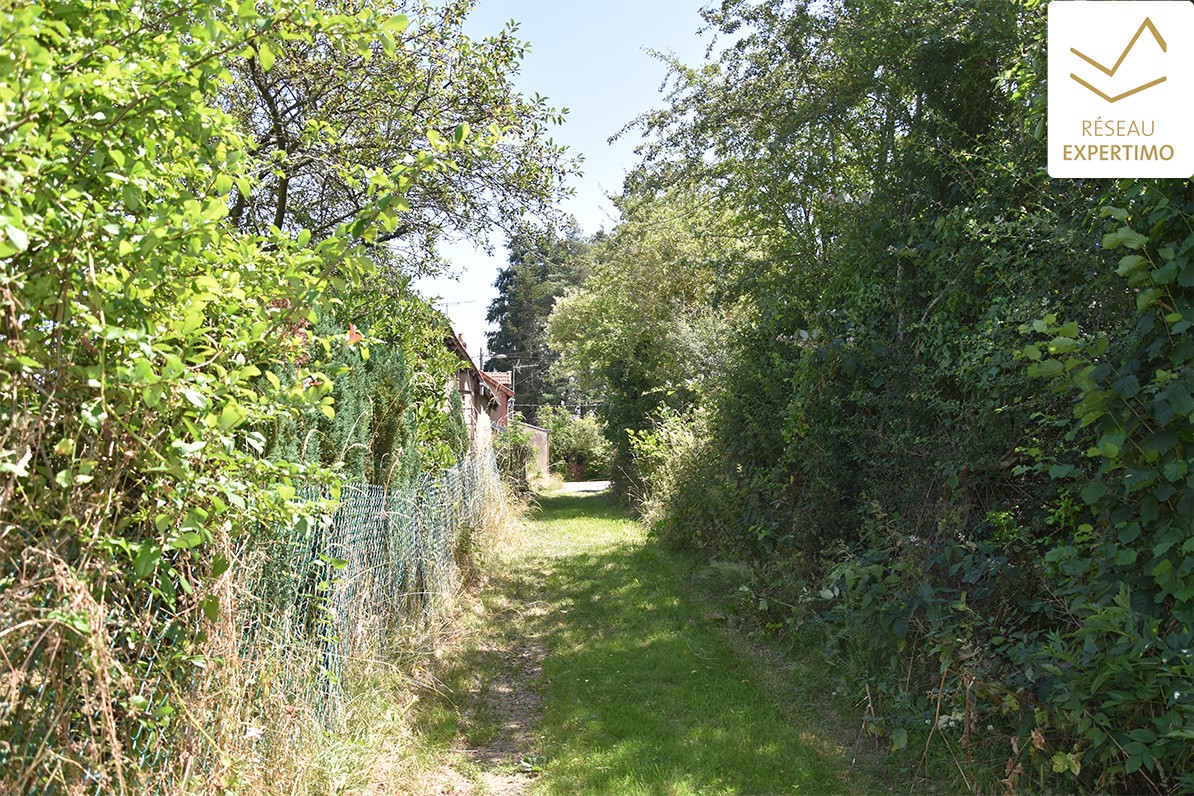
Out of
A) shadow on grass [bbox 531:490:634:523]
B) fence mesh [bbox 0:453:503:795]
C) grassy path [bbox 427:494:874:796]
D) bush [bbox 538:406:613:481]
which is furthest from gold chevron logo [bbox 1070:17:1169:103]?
bush [bbox 538:406:613:481]

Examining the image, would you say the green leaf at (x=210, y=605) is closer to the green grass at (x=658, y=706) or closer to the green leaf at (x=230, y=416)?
the green leaf at (x=230, y=416)

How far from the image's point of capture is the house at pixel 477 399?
40.4 feet

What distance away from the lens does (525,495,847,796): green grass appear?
4.47 m

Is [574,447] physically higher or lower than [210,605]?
lower

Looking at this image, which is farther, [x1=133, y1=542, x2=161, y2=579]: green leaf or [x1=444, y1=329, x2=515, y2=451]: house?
[x1=444, y1=329, x2=515, y2=451]: house

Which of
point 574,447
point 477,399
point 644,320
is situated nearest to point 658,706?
point 644,320

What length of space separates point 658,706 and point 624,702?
0.27 m

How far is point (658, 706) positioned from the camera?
18.4 feet

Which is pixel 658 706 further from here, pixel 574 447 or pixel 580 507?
pixel 574 447

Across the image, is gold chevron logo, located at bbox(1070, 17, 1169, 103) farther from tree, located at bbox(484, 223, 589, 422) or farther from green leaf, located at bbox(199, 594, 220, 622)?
tree, located at bbox(484, 223, 589, 422)

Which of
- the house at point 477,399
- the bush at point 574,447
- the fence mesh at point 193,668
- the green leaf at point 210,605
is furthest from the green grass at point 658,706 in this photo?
the bush at point 574,447

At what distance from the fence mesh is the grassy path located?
3.77ft

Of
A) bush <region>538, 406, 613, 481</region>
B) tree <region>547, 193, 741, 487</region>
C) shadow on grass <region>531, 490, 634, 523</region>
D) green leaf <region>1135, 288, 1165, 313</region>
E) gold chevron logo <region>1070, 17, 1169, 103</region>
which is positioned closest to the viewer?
green leaf <region>1135, 288, 1165, 313</region>

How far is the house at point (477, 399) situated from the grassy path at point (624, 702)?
3205 mm
